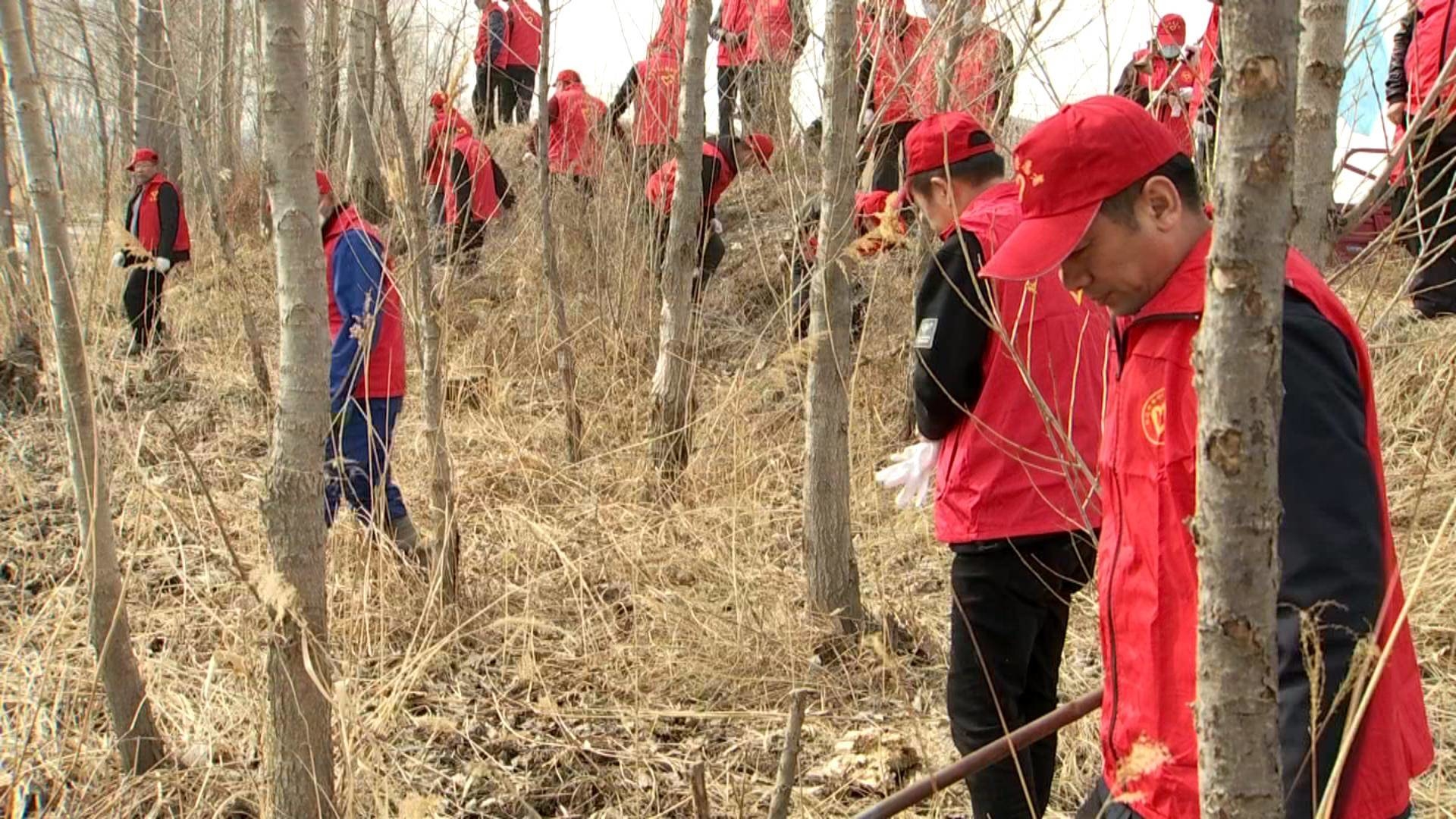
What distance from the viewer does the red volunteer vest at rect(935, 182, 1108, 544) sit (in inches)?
92.9

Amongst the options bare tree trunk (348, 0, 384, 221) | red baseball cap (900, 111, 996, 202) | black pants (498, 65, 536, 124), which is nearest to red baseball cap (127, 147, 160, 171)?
black pants (498, 65, 536, 124)

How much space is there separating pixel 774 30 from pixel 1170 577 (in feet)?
13.5

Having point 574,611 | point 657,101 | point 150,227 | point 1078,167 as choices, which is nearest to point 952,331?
point 1078,167

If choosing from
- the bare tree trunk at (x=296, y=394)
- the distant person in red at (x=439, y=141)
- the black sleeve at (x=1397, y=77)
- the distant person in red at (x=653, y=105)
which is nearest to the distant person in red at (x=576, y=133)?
the distant person in red at (x=653, y=105)

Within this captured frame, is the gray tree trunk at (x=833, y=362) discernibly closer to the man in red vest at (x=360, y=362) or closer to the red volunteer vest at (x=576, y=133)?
the man in red vest at (x=360, y=362)

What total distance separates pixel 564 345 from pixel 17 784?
326cm

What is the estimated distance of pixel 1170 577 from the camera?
1349 mm

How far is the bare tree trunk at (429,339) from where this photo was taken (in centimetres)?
354

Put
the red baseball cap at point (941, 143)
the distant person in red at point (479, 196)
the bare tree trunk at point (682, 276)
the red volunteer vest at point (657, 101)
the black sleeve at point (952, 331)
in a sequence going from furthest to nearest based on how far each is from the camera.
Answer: the distant person in red at point (479, 196) < the red volunteer vest at point (657, 101) < the bare tree trunk at point (682, 276) < the red baseball cap at point (941, 143) < the black sleeve at point (952, 331)

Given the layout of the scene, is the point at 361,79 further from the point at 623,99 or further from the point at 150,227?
the point at 150,227

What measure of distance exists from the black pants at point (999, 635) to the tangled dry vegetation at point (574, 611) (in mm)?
126

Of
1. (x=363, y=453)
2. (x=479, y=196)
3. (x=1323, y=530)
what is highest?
(x=479, y=196)

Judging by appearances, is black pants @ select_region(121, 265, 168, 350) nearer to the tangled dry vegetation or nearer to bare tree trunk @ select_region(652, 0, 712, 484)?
the tangled dry vegetation

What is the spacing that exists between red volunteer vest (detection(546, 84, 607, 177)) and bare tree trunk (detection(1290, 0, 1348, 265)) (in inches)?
203
